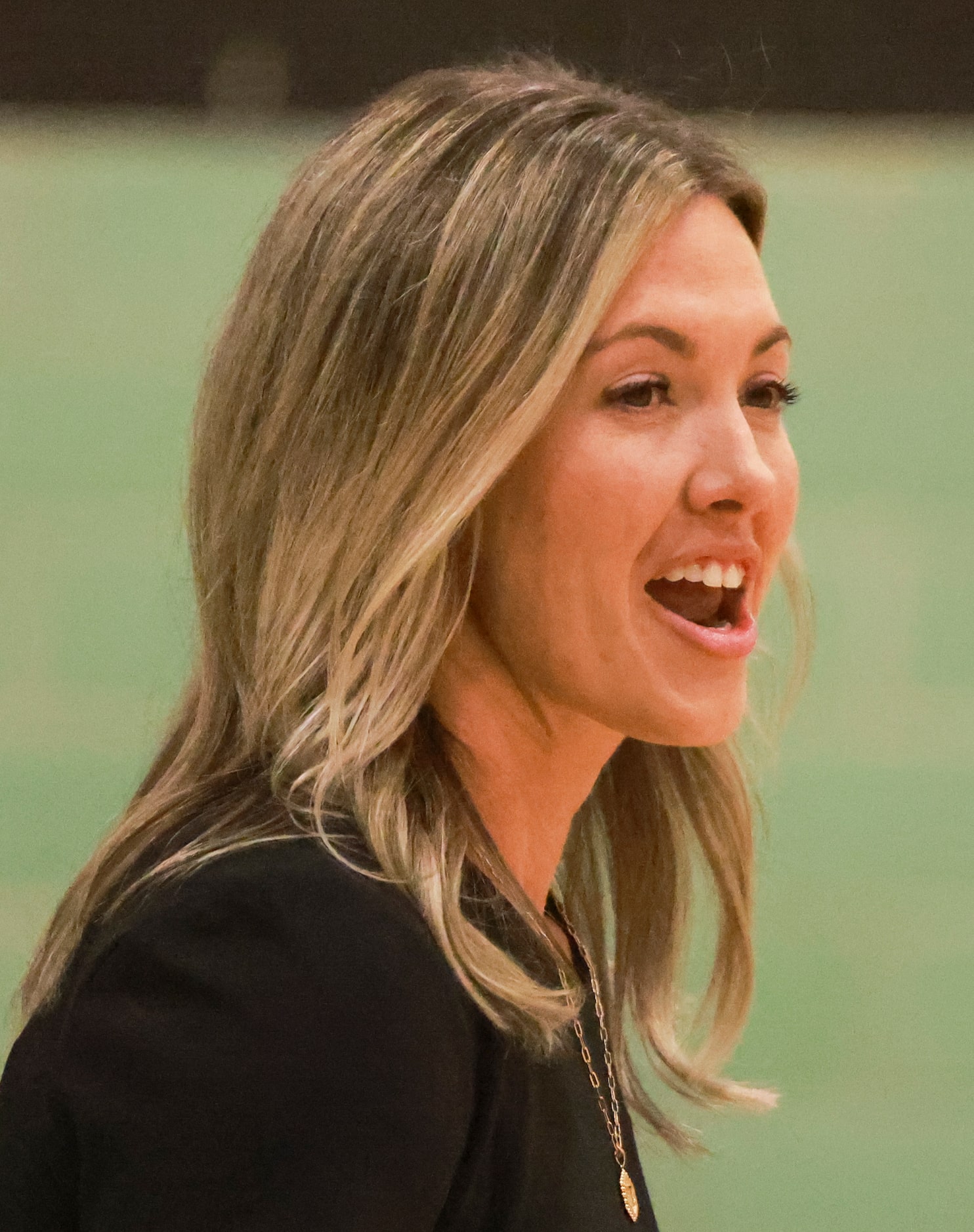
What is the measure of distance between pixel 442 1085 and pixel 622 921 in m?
0.60

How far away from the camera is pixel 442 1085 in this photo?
88cm

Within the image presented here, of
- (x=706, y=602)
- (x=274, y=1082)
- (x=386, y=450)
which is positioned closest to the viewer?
(x=274, y=1082)

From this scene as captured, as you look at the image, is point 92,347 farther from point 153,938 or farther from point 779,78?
point 153,938

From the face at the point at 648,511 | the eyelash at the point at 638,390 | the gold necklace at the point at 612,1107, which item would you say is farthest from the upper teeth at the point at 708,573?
the gold necklace at the point at 612,1107

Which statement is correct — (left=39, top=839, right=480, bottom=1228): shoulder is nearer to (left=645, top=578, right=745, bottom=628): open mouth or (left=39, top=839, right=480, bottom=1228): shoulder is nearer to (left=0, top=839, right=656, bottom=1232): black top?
(left=0, top=839, right=656, bottom=1232): black top

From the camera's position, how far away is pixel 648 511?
1083 mm

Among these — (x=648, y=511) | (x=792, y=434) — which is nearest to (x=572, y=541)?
(x=648, y=511)

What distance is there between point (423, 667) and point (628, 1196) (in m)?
0.39

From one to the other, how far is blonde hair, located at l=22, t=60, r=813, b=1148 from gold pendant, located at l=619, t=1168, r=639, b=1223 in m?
0.18

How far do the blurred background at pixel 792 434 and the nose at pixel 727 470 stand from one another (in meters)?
0.79

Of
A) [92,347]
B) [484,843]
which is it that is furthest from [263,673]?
[92,347]

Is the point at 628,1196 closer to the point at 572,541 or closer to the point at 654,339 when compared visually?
the point at 572,541

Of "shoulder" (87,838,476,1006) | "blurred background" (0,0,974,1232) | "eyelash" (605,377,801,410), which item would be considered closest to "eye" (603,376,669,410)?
"eyelash" (605,377,801,410)

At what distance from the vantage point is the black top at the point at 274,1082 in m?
0.84
